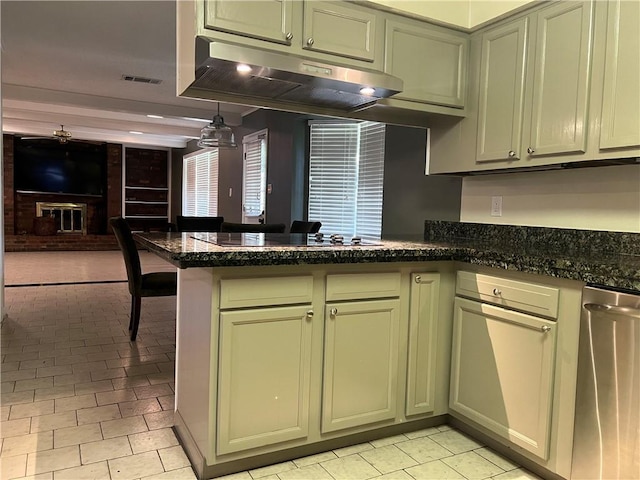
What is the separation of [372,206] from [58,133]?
628 centimetres

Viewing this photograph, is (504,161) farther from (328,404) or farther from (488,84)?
(328,404)

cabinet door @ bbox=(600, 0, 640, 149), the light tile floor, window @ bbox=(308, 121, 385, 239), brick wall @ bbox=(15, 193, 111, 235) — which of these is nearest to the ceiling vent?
window @ bbox=(308, 121, 385, 239)

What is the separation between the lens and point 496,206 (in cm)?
268

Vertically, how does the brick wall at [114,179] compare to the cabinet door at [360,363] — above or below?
above

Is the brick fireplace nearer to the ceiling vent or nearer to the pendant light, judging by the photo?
the ceiling vent

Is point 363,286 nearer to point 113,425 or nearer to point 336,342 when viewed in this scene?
point 336,342

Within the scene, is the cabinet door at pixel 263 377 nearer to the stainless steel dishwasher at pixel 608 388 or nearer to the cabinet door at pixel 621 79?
the stainless steel dishwasher at pixel 608 388

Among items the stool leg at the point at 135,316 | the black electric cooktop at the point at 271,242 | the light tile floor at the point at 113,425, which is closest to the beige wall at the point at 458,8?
the black electric cooktop at the point at 271,242

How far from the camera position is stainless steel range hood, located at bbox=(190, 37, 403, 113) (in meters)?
1.81

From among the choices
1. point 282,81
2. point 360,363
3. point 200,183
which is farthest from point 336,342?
point 200,183

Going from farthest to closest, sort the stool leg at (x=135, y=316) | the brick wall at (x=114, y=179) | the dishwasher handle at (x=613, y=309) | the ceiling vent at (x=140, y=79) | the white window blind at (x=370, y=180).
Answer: the brick wall at (x=114, y=179) < the ceiling vent at (x=140, y=79) < the white window blind at (x=370, y=180) < the stool leg at (x=135, y=316) < the dishwasher handle at (x=613, y=309)

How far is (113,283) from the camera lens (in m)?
6.03

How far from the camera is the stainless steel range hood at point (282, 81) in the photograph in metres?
1.81

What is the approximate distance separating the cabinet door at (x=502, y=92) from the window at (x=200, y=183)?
6351 millimetres
